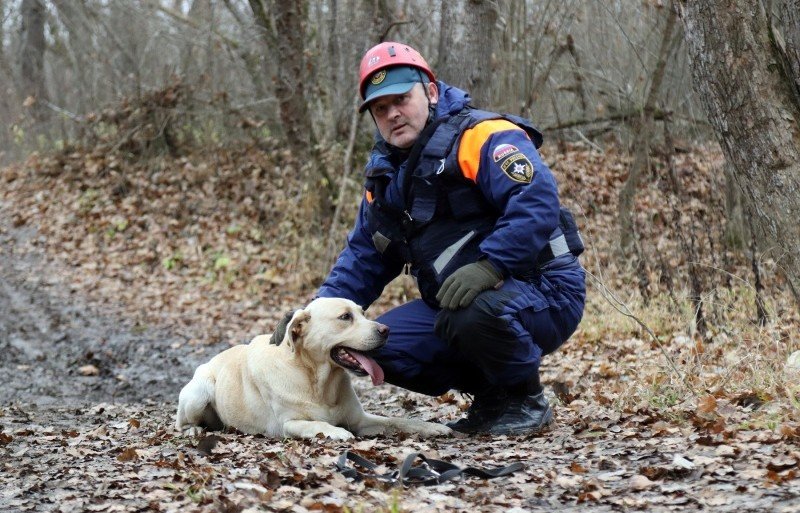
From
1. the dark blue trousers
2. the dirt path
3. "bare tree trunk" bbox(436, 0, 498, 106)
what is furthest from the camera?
"bare tree trunk" bbox(436, 0, 498, 106)

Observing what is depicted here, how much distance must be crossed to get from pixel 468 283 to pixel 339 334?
3.05 feet

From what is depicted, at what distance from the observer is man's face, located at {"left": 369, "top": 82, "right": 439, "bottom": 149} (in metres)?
5.00

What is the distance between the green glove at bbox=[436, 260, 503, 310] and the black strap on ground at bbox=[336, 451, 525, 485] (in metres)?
0.95

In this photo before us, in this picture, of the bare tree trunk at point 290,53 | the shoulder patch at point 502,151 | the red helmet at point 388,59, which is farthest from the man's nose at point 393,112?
the bare tree trunk at point 290,53

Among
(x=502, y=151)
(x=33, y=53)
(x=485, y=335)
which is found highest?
(x=33, y=53)

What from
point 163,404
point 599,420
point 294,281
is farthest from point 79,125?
point 599,420

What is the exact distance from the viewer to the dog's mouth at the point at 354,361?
16.7ft

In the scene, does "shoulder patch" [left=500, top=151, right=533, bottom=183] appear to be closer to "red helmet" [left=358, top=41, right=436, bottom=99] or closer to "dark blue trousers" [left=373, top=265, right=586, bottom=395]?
"dark blue trousers" [left=373, top=265, right=586, bottom=395]

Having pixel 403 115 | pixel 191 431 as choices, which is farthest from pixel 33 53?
pixel 403 115

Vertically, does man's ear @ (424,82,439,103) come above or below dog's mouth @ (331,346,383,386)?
above

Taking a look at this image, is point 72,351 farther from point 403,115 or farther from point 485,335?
point 485,335

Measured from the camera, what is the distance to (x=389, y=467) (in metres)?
4.16

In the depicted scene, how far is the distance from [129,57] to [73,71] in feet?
9.59

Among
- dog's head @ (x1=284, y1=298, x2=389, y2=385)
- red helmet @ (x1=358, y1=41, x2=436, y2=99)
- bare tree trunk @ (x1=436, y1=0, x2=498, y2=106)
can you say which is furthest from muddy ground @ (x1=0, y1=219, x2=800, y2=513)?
bare tree trunk @ (x1=436, y1=0, x2=498, y2=106)
